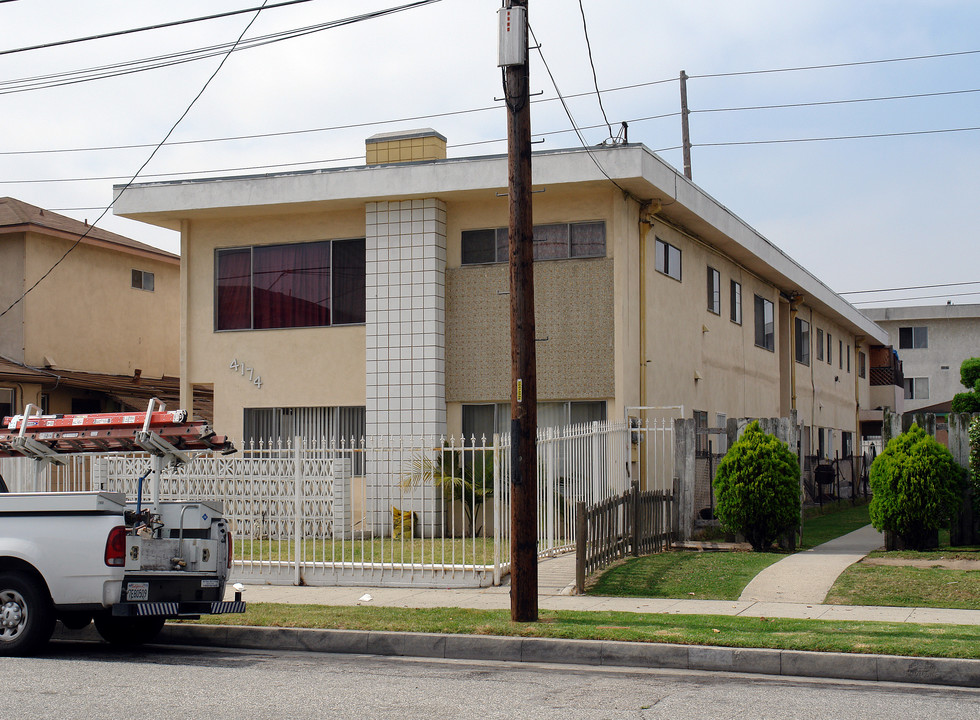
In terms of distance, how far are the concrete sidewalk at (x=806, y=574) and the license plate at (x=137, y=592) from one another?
6.31 m

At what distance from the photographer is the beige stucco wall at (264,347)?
20.5m

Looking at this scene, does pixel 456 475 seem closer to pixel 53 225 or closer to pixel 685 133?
pixel 53 225

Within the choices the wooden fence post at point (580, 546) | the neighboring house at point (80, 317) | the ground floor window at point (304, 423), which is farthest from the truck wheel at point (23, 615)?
the neighboring house at point (80, 317)

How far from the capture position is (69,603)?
9.80 m

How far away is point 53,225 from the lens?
25.4m

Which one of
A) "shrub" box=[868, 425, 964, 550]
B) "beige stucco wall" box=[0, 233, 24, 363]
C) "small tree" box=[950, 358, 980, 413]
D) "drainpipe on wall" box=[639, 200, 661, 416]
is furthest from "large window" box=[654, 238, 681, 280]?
A: "small tree" box=[950, 358, 980, 413]

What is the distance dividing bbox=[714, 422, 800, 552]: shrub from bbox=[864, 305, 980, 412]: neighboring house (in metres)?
43.4

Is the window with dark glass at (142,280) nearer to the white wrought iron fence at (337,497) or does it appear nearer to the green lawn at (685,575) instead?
the white wrought iron fence at (337,497)

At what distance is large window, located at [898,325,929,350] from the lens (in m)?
57.5

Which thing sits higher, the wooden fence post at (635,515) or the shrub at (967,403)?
the shrub at (967,403)

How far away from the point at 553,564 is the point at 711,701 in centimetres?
694

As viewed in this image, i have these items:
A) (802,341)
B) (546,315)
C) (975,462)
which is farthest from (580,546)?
(802,341)

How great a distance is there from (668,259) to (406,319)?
5.12m

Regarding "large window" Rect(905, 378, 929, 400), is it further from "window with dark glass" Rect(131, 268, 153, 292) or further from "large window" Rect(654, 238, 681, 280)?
"window with dark glass" Rect(131, 268, 153, 292)
